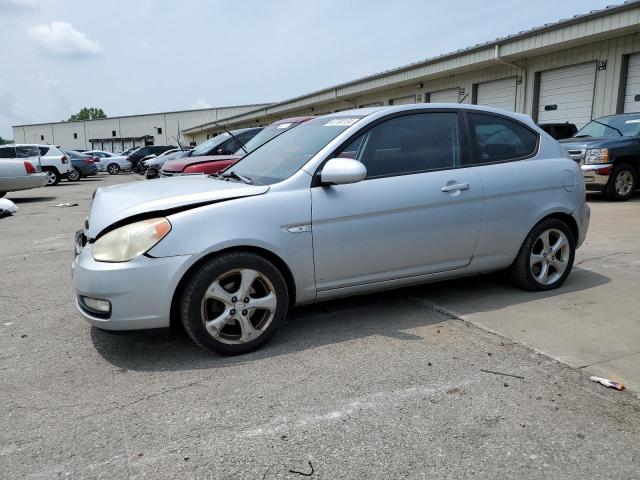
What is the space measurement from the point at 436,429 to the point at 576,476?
0.62 meters

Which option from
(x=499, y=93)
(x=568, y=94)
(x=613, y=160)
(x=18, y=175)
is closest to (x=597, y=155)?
(x=613, y=160)

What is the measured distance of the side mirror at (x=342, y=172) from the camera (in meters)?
3.49

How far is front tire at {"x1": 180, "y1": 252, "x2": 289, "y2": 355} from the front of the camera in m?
3.24

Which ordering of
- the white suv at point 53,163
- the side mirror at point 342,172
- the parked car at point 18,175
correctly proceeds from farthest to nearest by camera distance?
the white suv at point 53,163 < the parked car at point 18,175 < the side mirror at point 342,172

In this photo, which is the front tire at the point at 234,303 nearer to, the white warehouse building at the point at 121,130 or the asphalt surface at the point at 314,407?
the asphalt surface at the point at 314,407

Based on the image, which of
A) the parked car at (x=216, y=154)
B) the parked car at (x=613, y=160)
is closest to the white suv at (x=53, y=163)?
the parked car at (x=216, y=154)

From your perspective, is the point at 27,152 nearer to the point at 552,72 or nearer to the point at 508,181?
the point at 552,72

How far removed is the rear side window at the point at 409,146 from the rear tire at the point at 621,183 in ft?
24.9

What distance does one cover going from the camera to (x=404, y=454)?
235cm

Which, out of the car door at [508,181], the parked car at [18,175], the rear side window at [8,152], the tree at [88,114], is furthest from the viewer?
the tree at [88,114]

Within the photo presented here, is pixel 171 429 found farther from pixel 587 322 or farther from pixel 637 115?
pixel 637 115

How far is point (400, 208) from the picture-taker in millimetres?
3805

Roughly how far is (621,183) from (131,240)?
1019 cm

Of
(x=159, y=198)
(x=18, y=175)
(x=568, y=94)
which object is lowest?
(x=18, y=175)
